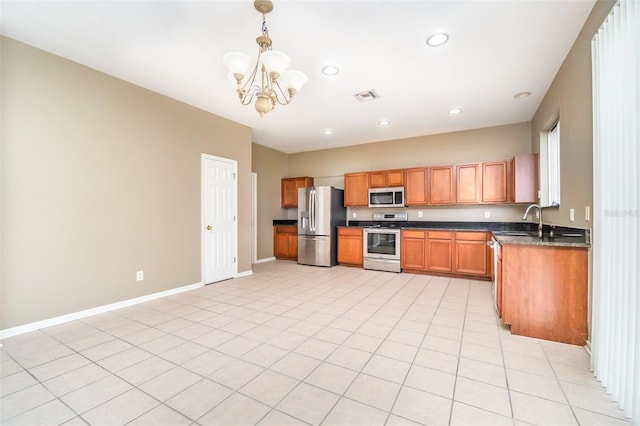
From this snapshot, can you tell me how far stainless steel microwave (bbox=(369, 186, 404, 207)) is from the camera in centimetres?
553

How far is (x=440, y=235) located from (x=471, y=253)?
0.57 m

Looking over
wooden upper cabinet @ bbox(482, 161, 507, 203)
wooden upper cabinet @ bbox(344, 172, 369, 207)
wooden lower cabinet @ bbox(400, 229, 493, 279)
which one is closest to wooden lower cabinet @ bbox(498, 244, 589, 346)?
wooden lower cabinet @ bbox(400, 229, 493, 279)

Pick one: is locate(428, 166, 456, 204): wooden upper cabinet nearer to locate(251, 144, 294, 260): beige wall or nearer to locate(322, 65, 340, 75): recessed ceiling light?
locate(322, 65, 340, 75): recessed ceiling light

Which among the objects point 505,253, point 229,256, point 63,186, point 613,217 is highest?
point 63,186

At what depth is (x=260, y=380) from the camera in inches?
73.0

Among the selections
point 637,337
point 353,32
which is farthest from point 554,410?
point 353,32

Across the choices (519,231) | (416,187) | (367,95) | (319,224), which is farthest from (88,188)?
(519,231)

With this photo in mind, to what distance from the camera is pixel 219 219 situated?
4.59 metres

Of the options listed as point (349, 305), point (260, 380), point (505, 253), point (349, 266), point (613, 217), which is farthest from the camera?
point (349, 266)

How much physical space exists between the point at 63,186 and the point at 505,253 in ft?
15.1

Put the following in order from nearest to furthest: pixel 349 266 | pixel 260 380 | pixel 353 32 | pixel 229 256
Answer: pixel 260 380 → pixel 353 32 → pixel 229 256 → pixel 349 266

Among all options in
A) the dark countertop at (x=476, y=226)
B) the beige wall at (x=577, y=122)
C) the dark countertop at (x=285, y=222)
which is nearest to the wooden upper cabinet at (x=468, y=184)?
the dark countertop at (x=476, y=226)

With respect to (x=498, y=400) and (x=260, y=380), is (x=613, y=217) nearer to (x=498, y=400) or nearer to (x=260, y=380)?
(x=498, y=400)

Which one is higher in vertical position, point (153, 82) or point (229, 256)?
point (153, 82)
